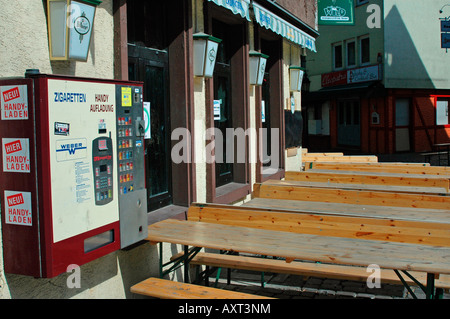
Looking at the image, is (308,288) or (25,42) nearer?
(25,42)

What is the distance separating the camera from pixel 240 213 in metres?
4.82

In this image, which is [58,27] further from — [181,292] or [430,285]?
[430,285]

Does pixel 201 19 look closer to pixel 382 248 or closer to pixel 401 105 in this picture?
pixel 382 248

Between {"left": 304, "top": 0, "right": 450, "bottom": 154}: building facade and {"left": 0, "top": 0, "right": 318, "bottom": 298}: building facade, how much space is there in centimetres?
1391

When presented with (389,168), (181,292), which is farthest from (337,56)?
(181,292)

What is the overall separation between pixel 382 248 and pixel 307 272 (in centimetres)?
110

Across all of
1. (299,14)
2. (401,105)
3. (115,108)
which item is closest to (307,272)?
(115,108)

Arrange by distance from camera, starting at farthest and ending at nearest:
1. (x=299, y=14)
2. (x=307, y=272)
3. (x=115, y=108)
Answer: (x=299, y=14)
(x=307, y=272)
(x=115, y=108)

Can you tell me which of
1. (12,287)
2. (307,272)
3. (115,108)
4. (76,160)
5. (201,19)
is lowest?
(307,272)

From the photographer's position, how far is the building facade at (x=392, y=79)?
22.5 m

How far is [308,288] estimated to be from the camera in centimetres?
575

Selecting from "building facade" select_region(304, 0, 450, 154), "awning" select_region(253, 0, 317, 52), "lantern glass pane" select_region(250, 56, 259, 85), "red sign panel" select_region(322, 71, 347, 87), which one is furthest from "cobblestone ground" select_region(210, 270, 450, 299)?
"red sign panel" select_region(322, 71, 347, 87)

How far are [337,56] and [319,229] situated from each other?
22.7 metres

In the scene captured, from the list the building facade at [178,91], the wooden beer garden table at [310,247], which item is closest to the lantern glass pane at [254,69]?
the building facade at [178,91]
